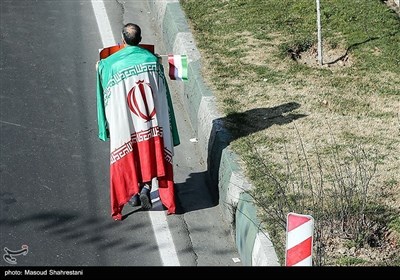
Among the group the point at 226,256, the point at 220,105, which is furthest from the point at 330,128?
the point at 226,256

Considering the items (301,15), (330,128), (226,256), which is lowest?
(226,256)

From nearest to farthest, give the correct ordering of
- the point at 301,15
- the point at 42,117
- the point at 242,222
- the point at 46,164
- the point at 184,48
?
the point at 242,222 < the point at 46,164 < the point at 42,117 < the point at 184,48 < the point at 301,15

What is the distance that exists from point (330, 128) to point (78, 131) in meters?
2.63

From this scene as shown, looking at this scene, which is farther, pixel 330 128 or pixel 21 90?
pixel 21 90

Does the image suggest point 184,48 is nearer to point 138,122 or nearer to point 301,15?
point 301,15

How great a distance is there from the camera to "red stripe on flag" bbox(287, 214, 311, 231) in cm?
867

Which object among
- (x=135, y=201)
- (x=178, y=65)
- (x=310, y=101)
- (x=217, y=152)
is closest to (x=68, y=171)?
(x=135, y=201)

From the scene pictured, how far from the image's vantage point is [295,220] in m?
8.73

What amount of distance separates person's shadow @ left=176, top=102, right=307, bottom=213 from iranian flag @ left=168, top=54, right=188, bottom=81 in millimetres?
873

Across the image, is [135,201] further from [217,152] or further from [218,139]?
[218,139]

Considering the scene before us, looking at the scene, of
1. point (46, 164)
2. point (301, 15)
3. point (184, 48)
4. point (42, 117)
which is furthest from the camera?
point (301, 15)

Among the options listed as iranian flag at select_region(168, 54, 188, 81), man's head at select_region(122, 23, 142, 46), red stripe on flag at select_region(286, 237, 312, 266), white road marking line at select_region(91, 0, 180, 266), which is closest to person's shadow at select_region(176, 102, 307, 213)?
white road marking line at select_region(91, 0, 180, 266)

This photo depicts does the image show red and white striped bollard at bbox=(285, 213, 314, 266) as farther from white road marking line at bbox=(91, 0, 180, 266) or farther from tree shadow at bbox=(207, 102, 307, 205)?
tree shadow at bbox=(207, 102, 307, 205)

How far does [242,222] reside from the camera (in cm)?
1064
